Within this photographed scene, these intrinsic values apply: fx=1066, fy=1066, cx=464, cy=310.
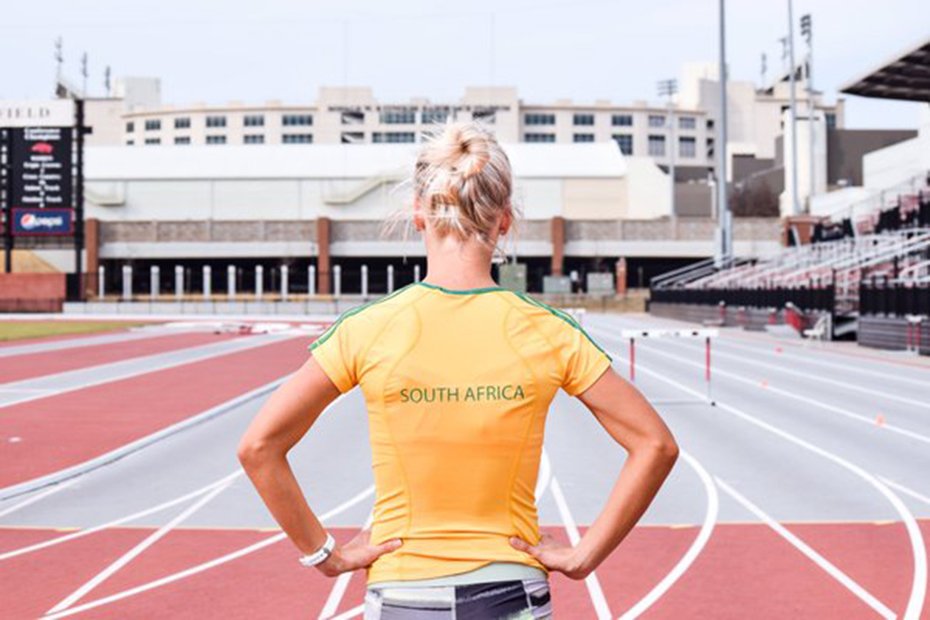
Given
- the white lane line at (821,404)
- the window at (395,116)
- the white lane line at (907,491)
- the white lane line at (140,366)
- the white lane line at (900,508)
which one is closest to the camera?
the white lane line at (900,508)

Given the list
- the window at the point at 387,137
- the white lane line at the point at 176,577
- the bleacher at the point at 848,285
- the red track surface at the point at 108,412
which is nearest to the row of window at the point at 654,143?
the window at the point at 387,137

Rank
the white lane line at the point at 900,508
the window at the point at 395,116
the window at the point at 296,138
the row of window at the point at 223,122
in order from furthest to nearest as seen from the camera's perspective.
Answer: the window at the point at 296,138
the row of window at the point at 223,122
the window at the point at 395,116
the white lane line at the point at 900,508

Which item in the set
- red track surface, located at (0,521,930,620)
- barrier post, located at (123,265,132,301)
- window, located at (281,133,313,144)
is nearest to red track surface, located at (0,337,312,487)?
red track surface, located at (0,521,930,620)

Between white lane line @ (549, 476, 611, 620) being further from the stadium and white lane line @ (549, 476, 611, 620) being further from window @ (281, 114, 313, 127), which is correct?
window @ (281, 114, 313, 127)

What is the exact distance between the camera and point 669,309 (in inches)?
2507

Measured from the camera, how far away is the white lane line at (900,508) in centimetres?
639

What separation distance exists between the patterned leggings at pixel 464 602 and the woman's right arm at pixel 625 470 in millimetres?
84

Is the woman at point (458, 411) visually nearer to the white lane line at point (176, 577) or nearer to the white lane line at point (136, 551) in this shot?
the white lane line at point (176, 577)

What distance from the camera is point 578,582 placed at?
6828mm

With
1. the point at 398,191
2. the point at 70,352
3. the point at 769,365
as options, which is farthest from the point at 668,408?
the point at 70,352

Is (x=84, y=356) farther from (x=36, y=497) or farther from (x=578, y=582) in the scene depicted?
(x=578, y=582)

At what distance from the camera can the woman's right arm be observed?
229 cm

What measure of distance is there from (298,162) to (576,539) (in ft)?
275

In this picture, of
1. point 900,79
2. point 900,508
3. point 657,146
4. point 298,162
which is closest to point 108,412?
point 900,508
